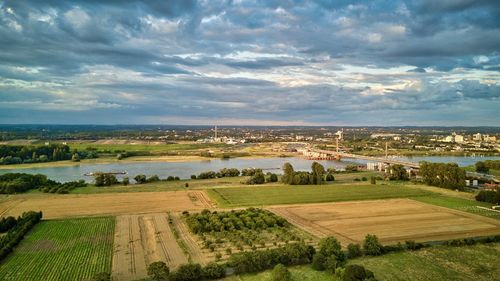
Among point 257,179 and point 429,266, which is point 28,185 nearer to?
point 257,179

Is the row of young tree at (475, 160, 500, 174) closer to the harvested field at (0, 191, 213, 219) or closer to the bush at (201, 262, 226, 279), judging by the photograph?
the harvested field at (0, 191, 213, 219)

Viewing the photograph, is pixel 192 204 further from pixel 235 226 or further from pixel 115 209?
pixel 235 226

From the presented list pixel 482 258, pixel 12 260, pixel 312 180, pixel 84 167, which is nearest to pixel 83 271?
pixel 12 260

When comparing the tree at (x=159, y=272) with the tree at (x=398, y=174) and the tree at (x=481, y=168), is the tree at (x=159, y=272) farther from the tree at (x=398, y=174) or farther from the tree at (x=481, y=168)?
the tree at (x=481, y=168)

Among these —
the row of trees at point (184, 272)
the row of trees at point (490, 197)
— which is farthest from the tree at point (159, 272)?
the row of trees at point (490, 197)

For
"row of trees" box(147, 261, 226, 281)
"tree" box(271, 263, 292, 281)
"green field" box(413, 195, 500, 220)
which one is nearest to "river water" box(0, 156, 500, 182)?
"green field" box(413, 195, 500, 220)

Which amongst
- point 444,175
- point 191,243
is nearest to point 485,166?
point 444,175
